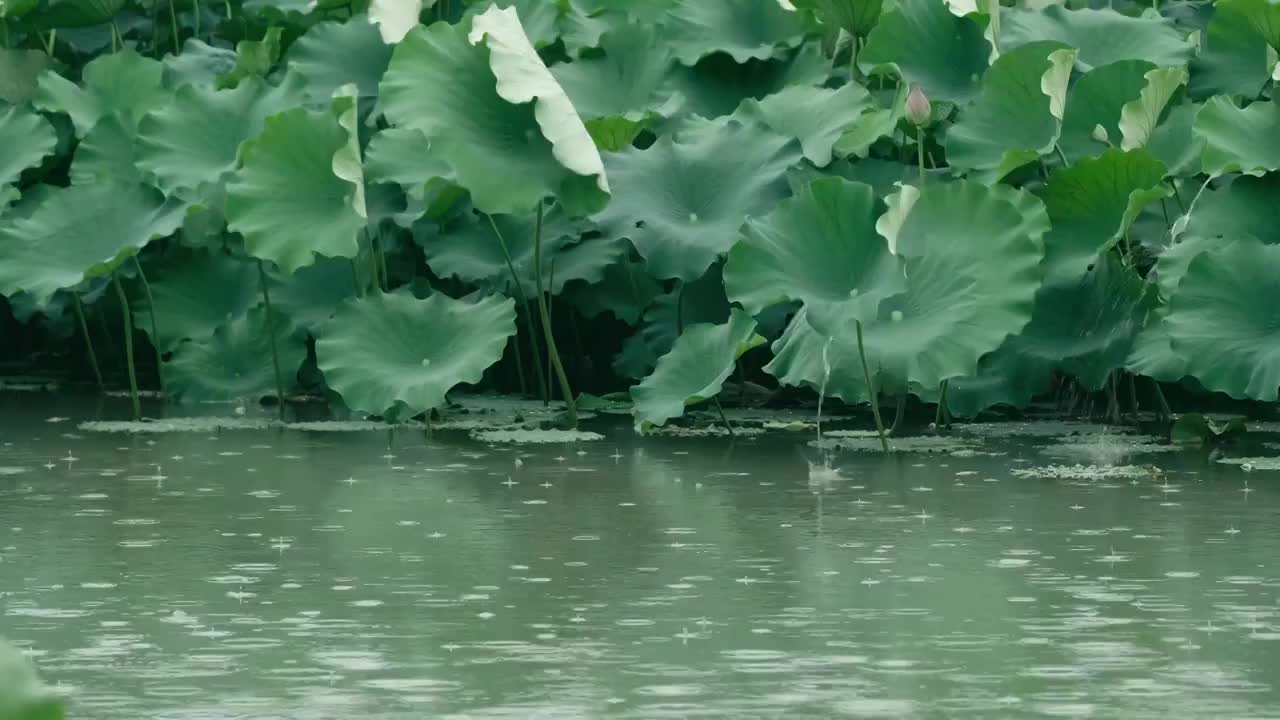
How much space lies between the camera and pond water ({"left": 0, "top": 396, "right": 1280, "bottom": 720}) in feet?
9.25

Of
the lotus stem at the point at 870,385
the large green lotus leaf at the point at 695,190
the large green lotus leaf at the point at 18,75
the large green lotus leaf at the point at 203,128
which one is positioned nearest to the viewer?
the lotus stem at the point at 870,385

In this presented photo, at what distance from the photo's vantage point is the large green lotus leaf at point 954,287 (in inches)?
196

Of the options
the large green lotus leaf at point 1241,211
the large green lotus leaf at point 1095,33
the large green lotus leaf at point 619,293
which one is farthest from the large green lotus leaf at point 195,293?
the large green lotus leaf at point 1241,211

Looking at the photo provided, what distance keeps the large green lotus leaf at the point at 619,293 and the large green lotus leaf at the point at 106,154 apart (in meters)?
1.30

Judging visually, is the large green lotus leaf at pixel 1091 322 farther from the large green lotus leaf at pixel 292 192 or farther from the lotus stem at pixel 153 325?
the lotus stem at pixel 153 325

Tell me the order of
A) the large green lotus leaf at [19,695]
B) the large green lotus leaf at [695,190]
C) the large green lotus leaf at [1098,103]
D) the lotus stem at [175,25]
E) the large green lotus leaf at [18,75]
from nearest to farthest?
1. the large green lotus leaf at [19,695]
2. the large green lotus leaf at [695,190]
3. the large green lotus leaf at [1098,103]
4. the large green lotus leaf at [18,75]
5. the lotus stem at [175,25]

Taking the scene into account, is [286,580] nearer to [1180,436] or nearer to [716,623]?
[716,623]

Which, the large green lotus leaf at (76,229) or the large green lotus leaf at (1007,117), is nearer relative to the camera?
the large green lotus leaf at (1007,117)

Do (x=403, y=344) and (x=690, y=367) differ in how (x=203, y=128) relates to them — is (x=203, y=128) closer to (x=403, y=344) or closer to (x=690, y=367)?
(x=403, y=344)

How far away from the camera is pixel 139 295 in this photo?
640cm

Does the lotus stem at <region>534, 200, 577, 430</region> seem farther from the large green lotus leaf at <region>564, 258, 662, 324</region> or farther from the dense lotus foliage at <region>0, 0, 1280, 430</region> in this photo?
the large green lotus leaf at <region>564, 258, 662, 324</region>

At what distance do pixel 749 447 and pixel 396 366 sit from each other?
0.87m

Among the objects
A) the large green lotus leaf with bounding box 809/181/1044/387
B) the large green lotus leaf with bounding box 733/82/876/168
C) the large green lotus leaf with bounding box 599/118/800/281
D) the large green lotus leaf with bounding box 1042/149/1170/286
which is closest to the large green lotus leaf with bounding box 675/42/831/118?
the large green lotus leaf with bounding box 733/82/876/168

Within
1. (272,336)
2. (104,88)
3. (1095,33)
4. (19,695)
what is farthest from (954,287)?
(19,695)
